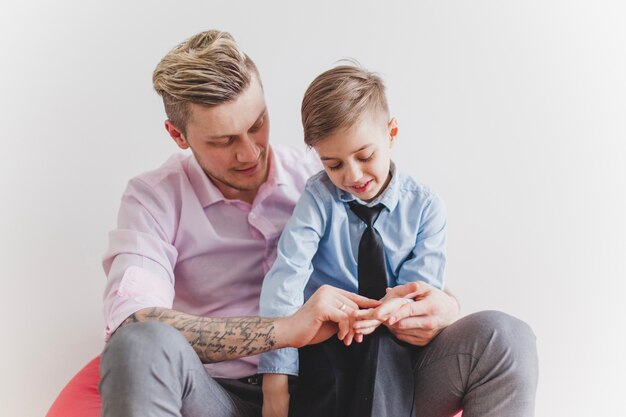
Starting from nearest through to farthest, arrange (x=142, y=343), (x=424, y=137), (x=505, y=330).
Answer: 1. (x=142, y=343)
2. (x=505, y=330)
3. (x=424, y=137)

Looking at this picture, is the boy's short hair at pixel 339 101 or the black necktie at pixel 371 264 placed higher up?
the boy's short hair at pixel 339 101

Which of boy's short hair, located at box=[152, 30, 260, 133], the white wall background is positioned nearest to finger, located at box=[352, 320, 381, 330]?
boy's short hair, located at box=[152, 30, 260, 133]

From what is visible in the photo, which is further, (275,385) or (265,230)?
(265,230)

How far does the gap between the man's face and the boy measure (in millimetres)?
191

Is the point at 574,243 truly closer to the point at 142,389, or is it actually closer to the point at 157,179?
the point at 157,179

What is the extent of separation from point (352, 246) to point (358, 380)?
383 mm

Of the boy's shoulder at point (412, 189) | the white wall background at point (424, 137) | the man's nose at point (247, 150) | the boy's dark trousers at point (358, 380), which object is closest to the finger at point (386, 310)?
the boy's dark trousers at point (358, 380)

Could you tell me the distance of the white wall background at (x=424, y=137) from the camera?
9.59 feet

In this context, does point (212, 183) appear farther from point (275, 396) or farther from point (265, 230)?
point (275, 396)

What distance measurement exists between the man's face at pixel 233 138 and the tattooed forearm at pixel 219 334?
459 mm

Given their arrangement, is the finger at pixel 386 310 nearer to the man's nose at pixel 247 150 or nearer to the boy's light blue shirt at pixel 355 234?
the boy's light blue shirt at pixel 355 234

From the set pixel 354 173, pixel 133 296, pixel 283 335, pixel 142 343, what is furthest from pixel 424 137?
pixel 142 343

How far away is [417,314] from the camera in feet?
6.98

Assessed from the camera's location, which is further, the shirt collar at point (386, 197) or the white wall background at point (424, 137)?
the white wall background at point (424, 137)
